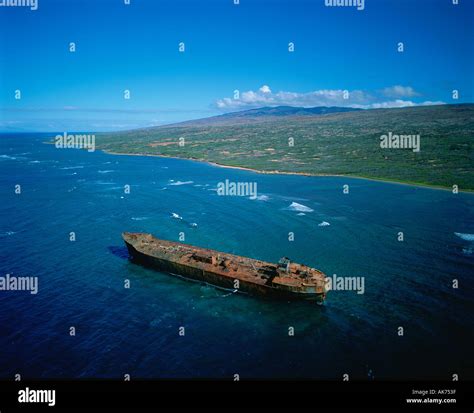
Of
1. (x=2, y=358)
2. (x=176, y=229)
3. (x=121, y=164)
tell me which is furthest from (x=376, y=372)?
(x=121, y=164)

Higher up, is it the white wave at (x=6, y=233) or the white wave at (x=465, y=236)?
the white wave at (x=6, y=233)

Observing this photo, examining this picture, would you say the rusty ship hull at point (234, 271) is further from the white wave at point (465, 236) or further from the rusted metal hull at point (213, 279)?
the white wave at point (465, 236)

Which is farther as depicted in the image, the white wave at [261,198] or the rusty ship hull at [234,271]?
the white wave at [261,198]

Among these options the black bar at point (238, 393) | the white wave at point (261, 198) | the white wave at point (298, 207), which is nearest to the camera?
the black bar at point (238, 393)

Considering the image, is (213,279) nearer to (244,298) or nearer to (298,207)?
(244,298)

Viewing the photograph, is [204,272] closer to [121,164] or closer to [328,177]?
[328,177]

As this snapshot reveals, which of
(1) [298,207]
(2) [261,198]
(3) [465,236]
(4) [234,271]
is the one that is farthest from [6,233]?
(3) [465,236]

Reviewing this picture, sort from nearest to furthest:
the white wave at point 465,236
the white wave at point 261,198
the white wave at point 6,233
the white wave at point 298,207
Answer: the white wave at point 465,236 → the white wave at point 6,233 → the white wave at point 298,207 → the white wave at point 261,198

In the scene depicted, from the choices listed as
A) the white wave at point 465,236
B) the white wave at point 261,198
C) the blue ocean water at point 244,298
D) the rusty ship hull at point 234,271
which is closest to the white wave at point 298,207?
the blue ocean water at point 244,298
